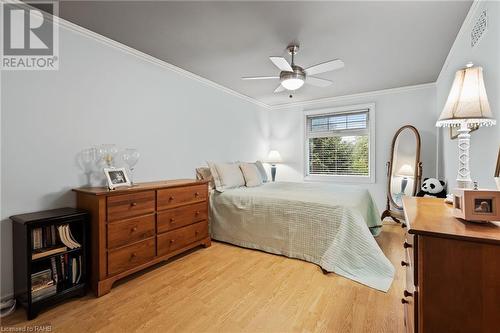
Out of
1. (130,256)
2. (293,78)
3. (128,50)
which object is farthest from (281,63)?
(130,256)

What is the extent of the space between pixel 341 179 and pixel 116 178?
153 inches

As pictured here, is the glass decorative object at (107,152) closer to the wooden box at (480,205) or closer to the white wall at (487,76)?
the wooden box at (480,205)

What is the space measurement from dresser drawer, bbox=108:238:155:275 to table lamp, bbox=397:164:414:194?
3908 mm

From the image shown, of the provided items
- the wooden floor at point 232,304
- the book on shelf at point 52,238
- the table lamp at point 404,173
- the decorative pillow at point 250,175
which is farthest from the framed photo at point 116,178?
the table lamp at point 404,173

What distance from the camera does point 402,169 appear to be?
3.95 m

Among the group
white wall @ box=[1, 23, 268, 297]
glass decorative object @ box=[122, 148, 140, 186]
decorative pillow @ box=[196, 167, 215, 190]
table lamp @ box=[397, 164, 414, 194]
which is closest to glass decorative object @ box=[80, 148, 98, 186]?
white wall @ box=[1, 23, 268, 297]

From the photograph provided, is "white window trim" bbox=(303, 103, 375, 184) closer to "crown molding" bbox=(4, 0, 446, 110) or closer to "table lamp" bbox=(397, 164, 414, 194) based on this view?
"crown molding" bbox=(4, 0, 446, 110)

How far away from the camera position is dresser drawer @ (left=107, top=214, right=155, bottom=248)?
207 cm

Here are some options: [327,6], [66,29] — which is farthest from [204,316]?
[66,29]

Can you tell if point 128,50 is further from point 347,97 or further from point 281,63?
point 347,97

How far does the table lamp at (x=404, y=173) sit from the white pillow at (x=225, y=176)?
268cm

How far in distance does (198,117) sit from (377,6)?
2574 mm

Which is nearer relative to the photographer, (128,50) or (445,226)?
(445,226)

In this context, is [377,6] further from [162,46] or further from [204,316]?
[204,316]
